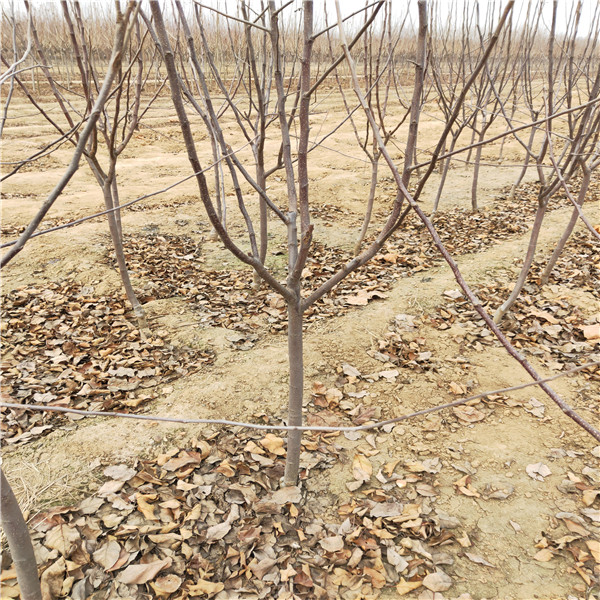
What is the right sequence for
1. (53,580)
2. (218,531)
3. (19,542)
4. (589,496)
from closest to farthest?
1. (19,542)
2. (53,580)
3. (218,531)
4. (589,496)


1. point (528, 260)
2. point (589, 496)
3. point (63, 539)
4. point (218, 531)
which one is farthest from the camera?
point (528, 260)

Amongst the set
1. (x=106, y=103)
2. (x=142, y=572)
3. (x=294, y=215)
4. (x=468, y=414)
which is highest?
(x=106, y=103)

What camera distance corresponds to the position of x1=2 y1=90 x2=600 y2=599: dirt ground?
1728mm

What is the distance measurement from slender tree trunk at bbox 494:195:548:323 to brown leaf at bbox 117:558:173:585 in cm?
261

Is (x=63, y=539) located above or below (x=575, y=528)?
above

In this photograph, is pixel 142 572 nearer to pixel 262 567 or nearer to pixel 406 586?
pixel 262 567

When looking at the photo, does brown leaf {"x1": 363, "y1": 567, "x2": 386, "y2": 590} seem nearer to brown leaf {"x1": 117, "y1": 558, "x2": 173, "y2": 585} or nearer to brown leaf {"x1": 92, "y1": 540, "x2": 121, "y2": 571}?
brown leaf {"x1": 117, "y1": 558, "x2": 173, "y2": 585}

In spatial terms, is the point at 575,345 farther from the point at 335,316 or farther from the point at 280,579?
the point at 280,579

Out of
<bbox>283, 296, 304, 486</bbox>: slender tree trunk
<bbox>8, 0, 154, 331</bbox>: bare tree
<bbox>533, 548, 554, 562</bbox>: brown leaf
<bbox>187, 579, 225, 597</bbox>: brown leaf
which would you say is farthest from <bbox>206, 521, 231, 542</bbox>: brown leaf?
<bbox>8, 0, 154, 331</bbox>: bare tree

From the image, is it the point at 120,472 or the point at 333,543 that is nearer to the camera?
the point at 333,543

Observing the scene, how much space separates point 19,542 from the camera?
1241 millimetres

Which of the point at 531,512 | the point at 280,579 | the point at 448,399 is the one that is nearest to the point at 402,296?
the point at 448,399

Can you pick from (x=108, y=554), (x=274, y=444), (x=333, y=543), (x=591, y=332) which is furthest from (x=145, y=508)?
(x=591, y=332)

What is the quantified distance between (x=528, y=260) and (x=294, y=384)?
206cm
